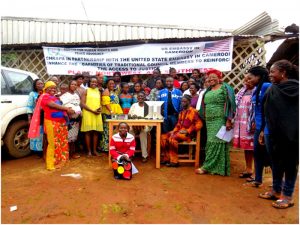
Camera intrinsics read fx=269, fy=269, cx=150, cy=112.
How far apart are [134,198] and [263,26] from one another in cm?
528

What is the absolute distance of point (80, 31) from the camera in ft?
30.1

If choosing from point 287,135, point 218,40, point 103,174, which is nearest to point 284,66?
point 287,135

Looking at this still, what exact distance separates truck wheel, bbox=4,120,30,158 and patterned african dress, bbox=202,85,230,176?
3.28m

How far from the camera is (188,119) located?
4.54 m

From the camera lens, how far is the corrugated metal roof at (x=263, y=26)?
235 inches

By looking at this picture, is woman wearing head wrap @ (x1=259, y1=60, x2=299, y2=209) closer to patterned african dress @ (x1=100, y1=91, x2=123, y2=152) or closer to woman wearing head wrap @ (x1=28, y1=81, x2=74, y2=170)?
patterned african dress @ (x1=100, y1=91, x2=123, y2=152)

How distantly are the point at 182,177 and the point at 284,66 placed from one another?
6.91 ft

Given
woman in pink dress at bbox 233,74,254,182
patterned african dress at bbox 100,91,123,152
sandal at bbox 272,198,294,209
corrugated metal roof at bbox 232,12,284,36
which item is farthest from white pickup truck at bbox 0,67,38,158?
corrugated metal roof at bbox 232,12,284,36

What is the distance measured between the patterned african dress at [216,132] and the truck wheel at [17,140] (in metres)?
3.28

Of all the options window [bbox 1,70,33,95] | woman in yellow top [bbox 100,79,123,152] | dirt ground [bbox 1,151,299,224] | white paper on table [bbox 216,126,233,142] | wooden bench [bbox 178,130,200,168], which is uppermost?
window [bbox 1,70,33,95]

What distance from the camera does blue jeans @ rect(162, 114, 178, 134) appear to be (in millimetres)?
4953

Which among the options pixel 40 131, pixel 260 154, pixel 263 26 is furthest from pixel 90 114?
pixel 263 26

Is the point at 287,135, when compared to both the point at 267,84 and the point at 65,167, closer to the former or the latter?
the point at 267,84

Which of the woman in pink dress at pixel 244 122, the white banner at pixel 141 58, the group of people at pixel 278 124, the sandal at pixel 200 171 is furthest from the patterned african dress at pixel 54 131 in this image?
the group of people at pixel 278 124
